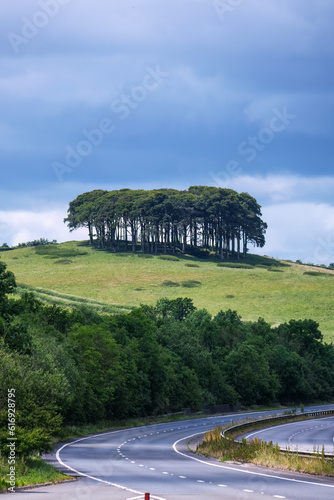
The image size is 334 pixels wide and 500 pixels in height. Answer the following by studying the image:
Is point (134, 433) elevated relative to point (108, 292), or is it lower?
lower

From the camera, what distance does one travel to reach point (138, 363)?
68812 millimetres

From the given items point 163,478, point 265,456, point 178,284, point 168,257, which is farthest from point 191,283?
point 163,478

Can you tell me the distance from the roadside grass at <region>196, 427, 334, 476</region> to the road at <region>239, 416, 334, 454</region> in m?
5.47

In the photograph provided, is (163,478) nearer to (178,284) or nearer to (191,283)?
(178,284)

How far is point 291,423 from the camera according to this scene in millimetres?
69688

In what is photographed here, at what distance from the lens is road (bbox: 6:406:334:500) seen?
63.3ft

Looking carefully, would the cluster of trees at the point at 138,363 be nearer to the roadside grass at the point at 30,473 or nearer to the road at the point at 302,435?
the roadside grass at the point at 30,473

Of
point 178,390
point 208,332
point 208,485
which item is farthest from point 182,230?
point 208,485

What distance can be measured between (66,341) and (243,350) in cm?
4212

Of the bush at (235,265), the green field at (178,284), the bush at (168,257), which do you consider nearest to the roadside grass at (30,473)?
the green field at (178,284)

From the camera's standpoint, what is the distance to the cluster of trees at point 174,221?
598 ft

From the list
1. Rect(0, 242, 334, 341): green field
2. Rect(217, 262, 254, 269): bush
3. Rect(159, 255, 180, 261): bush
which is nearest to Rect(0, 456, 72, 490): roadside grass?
Rect(0, 242, 334, 341): green field

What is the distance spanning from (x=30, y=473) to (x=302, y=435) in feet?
115

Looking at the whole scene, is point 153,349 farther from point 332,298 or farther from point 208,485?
point 332,298
